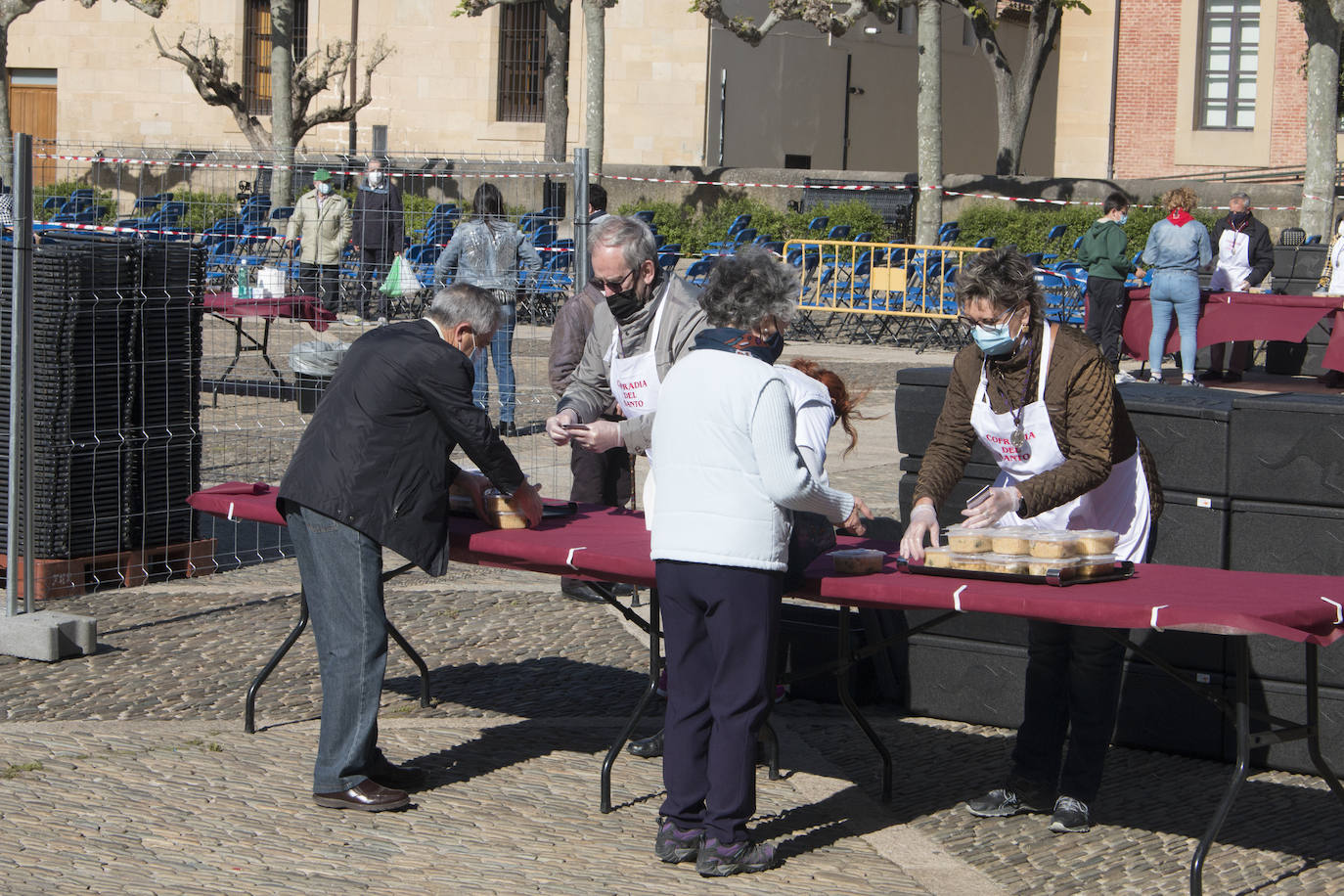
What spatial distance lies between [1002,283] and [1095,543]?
779 millimetres

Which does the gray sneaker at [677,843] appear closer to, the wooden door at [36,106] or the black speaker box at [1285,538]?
the black speaker box at [1285,538]

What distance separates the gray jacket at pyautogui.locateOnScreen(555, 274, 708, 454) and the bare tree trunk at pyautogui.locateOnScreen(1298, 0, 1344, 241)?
690 inches

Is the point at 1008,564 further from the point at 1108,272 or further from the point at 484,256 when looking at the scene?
the point at 1108,272

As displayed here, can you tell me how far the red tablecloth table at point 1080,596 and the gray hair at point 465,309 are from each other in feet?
2.17

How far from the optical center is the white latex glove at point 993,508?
4773 mm

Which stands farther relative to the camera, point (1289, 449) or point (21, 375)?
point (21, 375)

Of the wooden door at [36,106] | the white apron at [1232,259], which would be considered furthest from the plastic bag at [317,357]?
the wooden door at [36,106]

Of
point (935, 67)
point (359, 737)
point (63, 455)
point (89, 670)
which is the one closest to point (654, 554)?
point (359, 737)

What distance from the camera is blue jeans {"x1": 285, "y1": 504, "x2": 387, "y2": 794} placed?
5109mm

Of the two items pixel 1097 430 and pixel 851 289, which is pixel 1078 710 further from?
pixel 851 289

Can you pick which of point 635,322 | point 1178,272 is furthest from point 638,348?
point 1178,272

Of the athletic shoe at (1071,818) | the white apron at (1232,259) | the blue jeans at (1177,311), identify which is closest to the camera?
the athletic shoe at (1071,818)

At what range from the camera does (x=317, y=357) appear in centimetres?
1204

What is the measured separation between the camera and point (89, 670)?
674 cm
